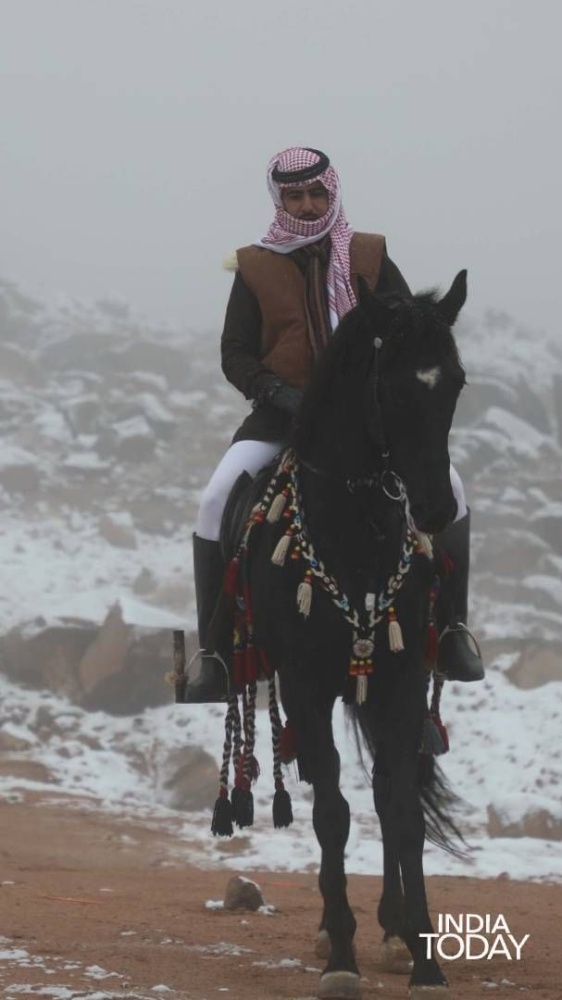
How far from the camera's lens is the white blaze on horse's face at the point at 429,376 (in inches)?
201

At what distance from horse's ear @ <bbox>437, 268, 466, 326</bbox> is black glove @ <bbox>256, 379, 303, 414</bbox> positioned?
955 mm

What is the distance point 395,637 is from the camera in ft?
18.5

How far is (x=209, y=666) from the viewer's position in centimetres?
660

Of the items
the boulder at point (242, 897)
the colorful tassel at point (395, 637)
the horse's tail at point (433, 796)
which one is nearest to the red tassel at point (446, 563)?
the colorful tassel at point (395, 637)

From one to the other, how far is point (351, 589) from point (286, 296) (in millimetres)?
1551

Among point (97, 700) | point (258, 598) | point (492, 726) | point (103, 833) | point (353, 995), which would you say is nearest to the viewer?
point (353, 995)

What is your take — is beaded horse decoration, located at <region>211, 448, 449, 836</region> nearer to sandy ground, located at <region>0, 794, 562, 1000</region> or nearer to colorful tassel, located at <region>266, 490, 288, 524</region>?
colorful tassel, located at <region>266, 490, 288, 524</region>

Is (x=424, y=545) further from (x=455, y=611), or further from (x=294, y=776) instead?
(x=294, y=776)

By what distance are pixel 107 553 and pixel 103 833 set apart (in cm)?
1286

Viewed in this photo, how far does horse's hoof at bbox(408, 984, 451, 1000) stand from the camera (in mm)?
5324

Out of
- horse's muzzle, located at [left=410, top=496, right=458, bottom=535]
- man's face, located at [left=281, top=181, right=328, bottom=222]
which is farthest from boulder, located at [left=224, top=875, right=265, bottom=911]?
horse's muzzle, located at [left=410, top=496, right=458, bottom=535]

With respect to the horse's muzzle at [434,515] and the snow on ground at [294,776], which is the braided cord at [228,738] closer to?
the horse's muzzle at [434,515]

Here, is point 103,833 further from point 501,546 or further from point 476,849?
point 501,546

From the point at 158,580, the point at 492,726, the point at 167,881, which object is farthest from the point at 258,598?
the point at 158,580
